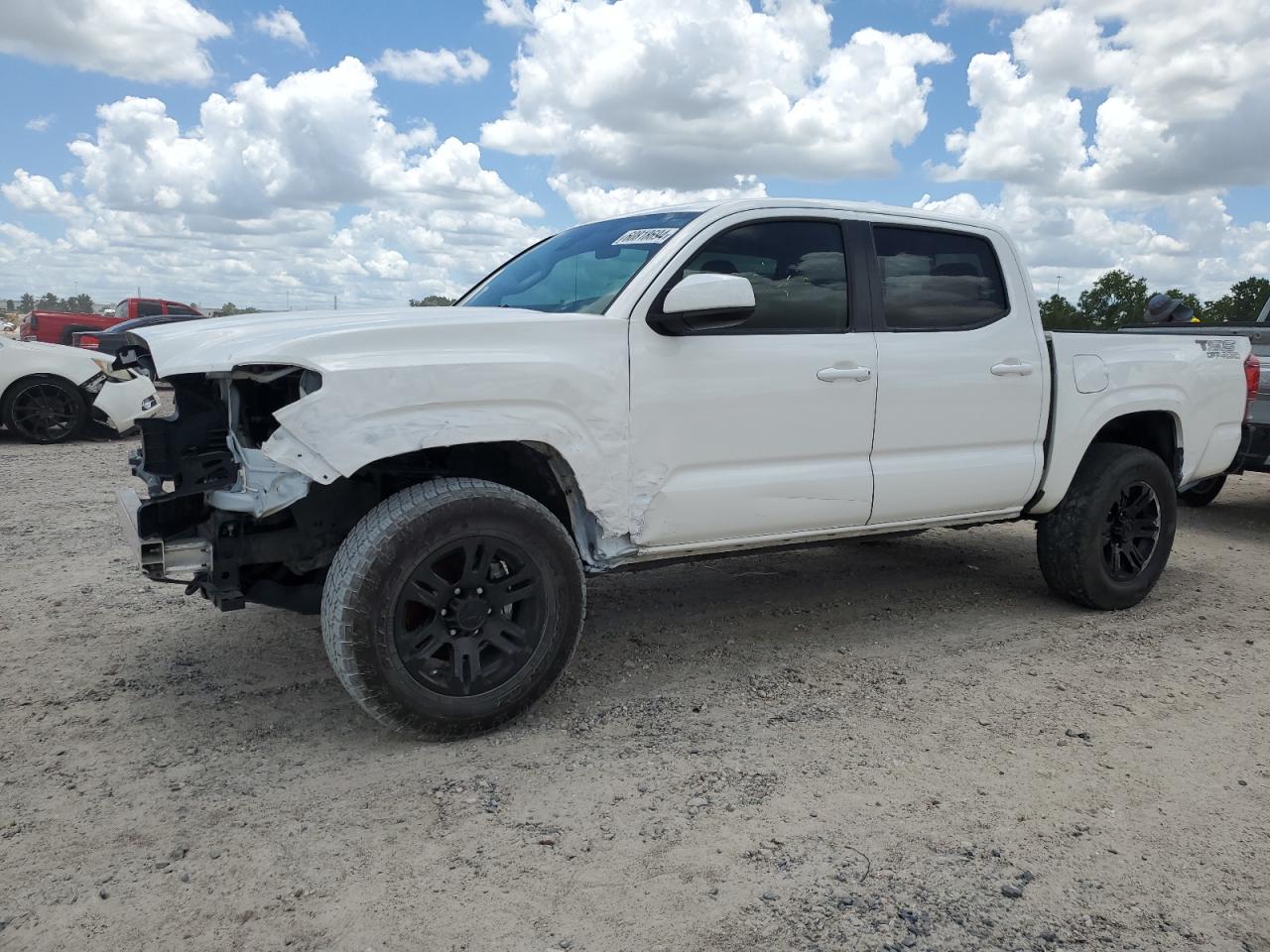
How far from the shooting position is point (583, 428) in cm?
360

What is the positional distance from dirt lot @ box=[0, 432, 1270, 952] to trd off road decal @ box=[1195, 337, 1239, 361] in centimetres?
143

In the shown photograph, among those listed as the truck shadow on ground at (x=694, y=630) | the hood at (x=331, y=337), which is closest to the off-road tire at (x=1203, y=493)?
the truck shadow on ground at (x=694, y=630)

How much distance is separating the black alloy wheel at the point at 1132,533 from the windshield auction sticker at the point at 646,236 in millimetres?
2807

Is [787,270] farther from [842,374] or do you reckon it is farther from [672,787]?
[672,787]

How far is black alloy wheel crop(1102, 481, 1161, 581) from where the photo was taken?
17.0ft

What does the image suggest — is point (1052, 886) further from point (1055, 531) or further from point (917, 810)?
point (1055, 531)

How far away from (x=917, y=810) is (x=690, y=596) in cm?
240

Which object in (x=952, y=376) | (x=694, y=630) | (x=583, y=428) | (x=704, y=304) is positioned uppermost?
(x=704, y=304)

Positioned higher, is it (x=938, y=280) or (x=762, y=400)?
(x=938, y=280)

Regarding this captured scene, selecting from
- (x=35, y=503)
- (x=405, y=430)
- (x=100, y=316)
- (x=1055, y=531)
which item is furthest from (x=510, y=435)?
(x=100, y=316)

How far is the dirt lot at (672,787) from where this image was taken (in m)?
2.54

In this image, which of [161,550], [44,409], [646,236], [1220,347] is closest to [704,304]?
[646,236]

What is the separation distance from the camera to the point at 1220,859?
2844mm

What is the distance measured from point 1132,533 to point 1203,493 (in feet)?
13.0
